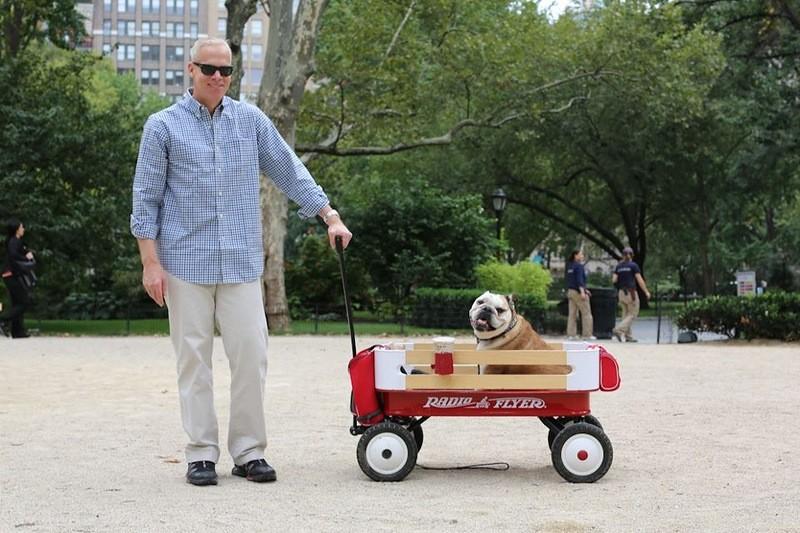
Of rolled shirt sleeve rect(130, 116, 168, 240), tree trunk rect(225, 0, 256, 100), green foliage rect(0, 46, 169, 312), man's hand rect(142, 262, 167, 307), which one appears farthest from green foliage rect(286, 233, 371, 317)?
man's hand rect(142, 262, 167, 307)

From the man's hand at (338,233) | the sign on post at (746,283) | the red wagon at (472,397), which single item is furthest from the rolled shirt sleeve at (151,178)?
the sign on post at (746,283)

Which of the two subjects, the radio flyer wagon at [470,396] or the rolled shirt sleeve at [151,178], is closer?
the rolled shirt sleeve at [151,178]

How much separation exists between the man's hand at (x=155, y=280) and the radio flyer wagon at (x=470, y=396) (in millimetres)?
931

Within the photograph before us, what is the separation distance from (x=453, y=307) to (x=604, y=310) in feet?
10.6

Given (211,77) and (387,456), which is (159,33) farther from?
(387,456)

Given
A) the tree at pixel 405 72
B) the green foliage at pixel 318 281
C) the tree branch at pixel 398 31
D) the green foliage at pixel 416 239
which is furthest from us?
the green foliage at pixel 318 281

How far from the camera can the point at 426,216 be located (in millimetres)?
28281

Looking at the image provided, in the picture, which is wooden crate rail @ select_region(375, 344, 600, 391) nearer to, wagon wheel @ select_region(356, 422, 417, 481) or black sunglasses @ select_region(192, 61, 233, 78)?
wagon wheel @ select_region(356, 422, 417, 481)

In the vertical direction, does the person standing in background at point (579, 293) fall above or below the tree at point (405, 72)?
below

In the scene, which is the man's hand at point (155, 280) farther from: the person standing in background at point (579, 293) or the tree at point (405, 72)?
the tree at point (405, 72)

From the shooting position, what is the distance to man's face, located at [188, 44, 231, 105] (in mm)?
5891

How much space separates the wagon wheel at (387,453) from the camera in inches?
235

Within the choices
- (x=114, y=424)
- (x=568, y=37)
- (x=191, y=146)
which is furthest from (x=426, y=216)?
(x=191, y=146)

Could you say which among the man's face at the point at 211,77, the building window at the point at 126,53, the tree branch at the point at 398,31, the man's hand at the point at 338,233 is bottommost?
the man's hand at the point at 338,233
